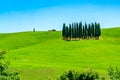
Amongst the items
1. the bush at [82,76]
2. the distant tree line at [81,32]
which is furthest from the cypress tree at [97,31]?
the bush at [82,76]

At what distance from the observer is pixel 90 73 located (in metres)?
34.7

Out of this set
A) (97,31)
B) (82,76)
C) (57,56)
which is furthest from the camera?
(97,31)

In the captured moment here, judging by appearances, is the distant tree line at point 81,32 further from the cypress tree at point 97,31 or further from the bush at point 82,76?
the bush at point 82,76

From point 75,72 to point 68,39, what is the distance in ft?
393

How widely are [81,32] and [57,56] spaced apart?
6015cm

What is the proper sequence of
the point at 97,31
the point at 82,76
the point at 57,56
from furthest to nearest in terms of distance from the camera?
the point at 97,31 < the point at 57,56 < the point at 82,76

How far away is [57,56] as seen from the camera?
104062mm

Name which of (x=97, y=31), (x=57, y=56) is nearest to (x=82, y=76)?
(x=57, y=56)

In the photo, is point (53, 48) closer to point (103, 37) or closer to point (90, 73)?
point (103, 37)

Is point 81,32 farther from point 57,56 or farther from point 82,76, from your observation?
point 82,76

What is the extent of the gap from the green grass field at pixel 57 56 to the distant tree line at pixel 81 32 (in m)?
2.87

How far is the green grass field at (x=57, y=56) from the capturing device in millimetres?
70875

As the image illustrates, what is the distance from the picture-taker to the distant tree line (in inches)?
6294

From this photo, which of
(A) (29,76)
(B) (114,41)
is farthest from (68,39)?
(A) (29,76)
